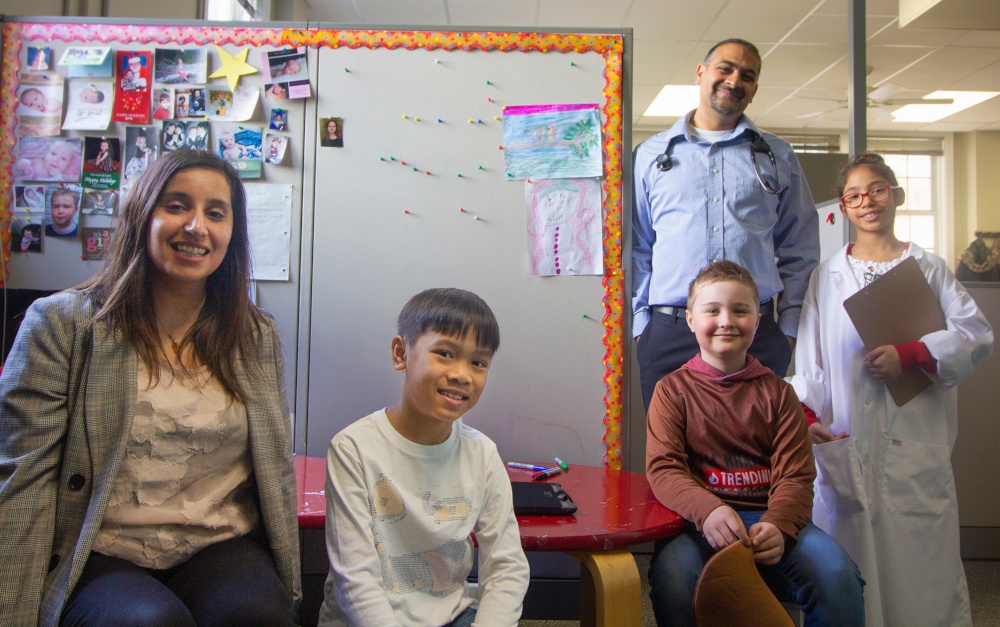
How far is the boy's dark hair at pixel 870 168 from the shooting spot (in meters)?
1.75

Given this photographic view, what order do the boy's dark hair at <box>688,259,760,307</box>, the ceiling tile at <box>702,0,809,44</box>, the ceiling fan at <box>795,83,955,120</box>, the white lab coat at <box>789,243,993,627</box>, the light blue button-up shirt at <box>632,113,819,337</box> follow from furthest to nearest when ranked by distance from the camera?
the ceiling fan at <box>795,83,955,120</box> < the ceiling tile at <box>702,0,809,44</box> < the light blue button-up shirt at <box>632,113,819,337</box> < the white lab coat at <box>789,243,993,627</box> < the boy's dark hair at <box>688,259,760,307</box>

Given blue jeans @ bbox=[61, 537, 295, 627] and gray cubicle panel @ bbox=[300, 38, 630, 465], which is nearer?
blue jeans @ bbox=[61, 537, 295, 627]

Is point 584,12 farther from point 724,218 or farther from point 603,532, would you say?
point 603,532

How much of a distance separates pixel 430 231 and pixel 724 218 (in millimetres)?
789

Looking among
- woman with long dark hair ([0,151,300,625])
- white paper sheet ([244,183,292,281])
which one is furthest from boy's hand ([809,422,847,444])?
white paper sheet ([244,183,292,281])

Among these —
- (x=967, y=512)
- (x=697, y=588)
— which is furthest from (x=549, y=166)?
(x=967, y=512)

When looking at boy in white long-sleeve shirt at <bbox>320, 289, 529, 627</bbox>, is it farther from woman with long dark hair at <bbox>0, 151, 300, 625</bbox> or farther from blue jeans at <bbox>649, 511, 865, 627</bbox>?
blue jeans at <bbox>649, 511, 865, 627</bbox>

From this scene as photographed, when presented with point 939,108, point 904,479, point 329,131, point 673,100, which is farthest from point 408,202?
point 939,108

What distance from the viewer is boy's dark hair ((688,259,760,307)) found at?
149cm

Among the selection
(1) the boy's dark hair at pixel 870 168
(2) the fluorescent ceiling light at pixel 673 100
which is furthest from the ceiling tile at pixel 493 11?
(1) the boy's dark hair at pixel 870 168

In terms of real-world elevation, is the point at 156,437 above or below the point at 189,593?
above

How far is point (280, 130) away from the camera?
194 cm

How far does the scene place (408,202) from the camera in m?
1.95

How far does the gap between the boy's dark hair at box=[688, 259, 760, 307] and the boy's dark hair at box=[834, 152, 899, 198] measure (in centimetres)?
53
